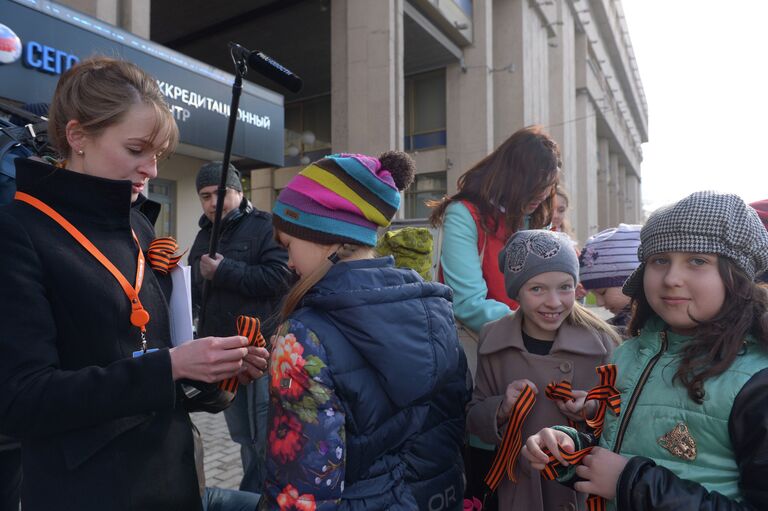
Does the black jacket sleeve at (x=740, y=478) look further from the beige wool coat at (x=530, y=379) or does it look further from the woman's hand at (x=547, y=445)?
the beige wool coat at (x=530, y=379)

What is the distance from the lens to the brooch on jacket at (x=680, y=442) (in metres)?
1.25

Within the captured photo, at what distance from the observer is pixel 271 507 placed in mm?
1268

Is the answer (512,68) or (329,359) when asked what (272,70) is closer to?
(329,359)

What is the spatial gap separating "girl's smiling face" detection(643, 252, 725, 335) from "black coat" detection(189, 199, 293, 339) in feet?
7.11

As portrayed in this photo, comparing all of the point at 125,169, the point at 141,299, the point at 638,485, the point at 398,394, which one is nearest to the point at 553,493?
the point at 638,485

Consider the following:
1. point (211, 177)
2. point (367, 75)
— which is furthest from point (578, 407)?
point (367, 75)

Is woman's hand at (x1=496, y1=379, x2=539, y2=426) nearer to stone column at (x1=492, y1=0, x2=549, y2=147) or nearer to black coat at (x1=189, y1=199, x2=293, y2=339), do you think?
black coat at (x1=189, y1=199, x2=293, y2=339)

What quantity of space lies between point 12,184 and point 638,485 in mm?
2286

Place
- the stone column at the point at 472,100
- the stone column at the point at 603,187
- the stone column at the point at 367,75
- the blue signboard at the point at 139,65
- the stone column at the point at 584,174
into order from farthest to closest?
the stone column at the point at 603,187
the stone column at the point at 584,174
the stone column at the point at 472,100
the stone column at the point at 367,75
the blue signboard at the point at 139,65

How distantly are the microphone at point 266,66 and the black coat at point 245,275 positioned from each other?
59.6 inches

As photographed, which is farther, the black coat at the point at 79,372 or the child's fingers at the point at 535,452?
the child's fingers at the point at 535,452

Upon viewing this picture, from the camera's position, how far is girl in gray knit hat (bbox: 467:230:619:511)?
1832mm

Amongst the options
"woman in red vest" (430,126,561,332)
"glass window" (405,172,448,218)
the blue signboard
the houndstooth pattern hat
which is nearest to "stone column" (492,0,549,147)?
"glass window" (405,172,448,218)

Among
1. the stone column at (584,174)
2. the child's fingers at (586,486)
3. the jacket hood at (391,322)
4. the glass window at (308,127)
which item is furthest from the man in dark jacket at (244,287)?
the stone column at (584,174)
